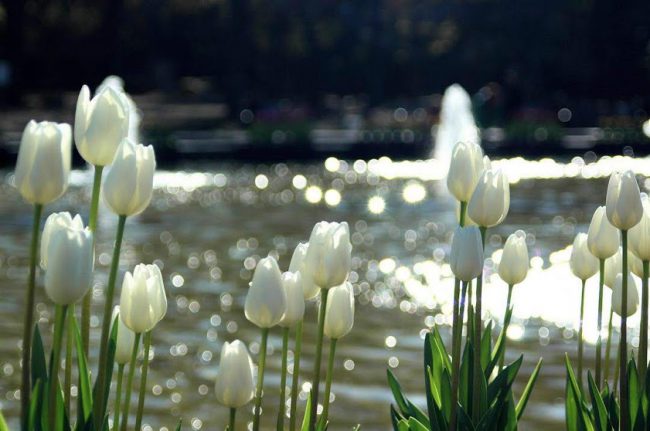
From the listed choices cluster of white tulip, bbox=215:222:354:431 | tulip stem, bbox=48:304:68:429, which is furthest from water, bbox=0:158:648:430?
tulip stem, bbox=48:304:68:429

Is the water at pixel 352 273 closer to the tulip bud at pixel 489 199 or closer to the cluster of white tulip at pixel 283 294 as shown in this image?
the tulip bud at pixel 489 199

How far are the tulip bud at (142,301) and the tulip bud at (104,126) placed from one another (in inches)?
11.6

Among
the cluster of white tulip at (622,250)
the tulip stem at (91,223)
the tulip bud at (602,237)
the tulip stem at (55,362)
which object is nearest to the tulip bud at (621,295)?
the cluster of white tulip at (622,250)

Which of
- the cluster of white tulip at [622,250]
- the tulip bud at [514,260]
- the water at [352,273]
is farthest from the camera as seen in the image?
the water at [352,273]

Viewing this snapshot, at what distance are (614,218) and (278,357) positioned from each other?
738 centimetres

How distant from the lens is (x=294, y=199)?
24.0 metres

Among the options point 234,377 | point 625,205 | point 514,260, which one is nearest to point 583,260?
point 514,260

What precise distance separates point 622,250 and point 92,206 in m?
1.45

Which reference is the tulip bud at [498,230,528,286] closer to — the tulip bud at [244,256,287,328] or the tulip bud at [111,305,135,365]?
the tulip bud at [244,256,287,328]

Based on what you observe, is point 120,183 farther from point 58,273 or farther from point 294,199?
point 294,199

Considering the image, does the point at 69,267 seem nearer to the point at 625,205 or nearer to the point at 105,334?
the point at 105,334

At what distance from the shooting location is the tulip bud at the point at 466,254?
128 inches

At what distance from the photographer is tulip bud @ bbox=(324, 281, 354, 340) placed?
350 cm

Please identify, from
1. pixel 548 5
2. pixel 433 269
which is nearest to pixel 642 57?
pixel 548 5
